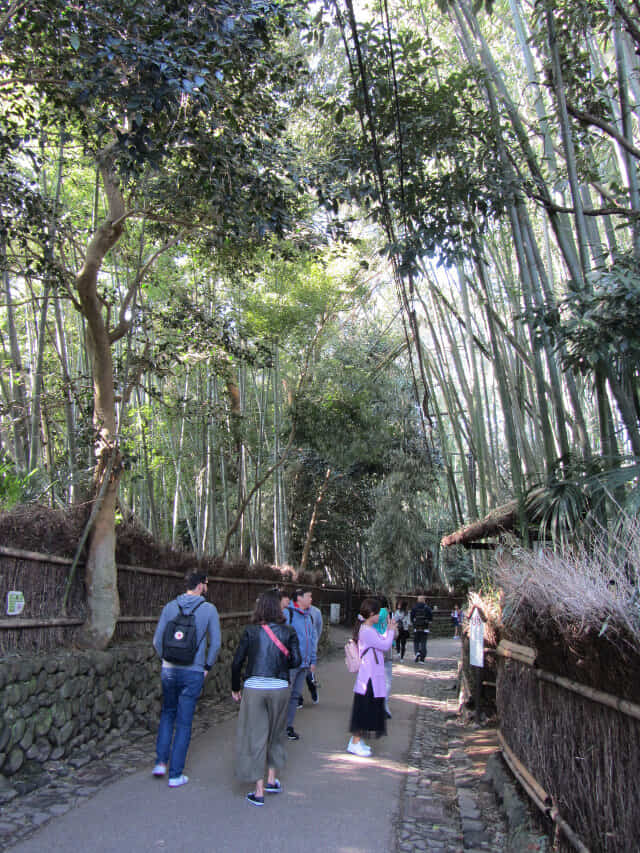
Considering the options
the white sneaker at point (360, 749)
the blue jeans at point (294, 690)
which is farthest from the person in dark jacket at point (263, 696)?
the blue jeans at point (294, 690)

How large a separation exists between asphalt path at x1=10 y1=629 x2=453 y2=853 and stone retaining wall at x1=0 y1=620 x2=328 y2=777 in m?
0.56

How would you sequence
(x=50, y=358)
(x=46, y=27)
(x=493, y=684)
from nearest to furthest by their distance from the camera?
(x=46, y=27)
(x=493, y=684)
(x=50, y=358)

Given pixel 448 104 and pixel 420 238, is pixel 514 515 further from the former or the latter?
pixel 448 104

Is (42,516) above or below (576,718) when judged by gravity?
above

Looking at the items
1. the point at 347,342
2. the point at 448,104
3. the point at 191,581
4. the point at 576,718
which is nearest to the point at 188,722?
the point at 191,581

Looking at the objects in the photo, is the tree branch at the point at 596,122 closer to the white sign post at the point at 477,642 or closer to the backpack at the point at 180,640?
the white sign post at the point at 477,642

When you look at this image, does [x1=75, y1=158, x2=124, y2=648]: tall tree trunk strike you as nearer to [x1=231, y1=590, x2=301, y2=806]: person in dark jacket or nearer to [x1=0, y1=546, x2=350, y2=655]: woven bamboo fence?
[x1=0, y1=546, x2=350, y2=655]: woven bamboo fence

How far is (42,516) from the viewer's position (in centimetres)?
552

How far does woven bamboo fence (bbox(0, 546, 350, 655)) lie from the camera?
195 inches

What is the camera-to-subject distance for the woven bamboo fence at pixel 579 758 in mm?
2482

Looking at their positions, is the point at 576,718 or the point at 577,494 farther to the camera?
the point at 577,494

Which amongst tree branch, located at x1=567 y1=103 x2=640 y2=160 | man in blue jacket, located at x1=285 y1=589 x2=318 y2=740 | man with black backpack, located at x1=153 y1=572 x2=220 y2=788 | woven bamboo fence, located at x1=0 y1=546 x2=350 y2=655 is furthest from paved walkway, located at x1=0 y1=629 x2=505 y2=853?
tree branch, located at x1=567 y1=103 x2=640 y2=160

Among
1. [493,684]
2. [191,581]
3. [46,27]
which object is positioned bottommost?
[493,684]

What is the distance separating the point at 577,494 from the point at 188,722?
10.1ft
